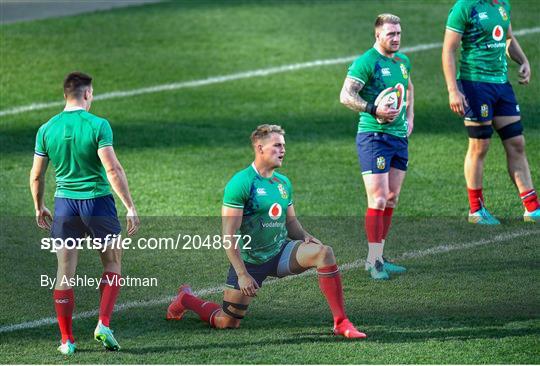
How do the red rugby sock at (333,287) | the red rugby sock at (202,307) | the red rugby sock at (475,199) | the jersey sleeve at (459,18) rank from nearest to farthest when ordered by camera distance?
the red rugby sock at (333,287)
the red rugby sock at (202,307)
the jersey sleeve at (459,18)
the red rugby sock at (475,199)

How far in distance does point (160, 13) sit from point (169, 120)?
5828 millimetres

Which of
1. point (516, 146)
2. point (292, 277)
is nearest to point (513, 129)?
point (516, 146)

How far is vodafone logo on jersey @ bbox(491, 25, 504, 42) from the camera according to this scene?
39.8ft

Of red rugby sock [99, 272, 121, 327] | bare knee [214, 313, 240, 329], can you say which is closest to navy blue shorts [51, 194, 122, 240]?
red rugby sock [99, 272, 121, 327]

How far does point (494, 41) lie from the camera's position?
1217 centimetres

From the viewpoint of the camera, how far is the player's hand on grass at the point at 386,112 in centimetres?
1055

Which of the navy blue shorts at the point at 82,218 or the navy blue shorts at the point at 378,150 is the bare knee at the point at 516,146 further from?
the navy blue shorts at the point at 82,218

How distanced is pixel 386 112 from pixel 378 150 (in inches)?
15.3

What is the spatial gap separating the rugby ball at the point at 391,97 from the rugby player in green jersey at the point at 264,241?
1638 millimetres

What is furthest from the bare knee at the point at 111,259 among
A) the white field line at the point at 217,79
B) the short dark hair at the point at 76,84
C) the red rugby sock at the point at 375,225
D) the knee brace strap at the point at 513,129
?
the white field line at the point at 217,79

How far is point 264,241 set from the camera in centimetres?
931

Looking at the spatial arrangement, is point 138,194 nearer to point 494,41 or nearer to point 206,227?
point 206,227

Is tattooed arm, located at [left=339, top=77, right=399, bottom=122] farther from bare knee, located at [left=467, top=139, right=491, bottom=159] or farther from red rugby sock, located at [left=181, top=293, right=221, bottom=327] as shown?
red rugby sock, located at [left=181, top=293, right=221, bottom=327]

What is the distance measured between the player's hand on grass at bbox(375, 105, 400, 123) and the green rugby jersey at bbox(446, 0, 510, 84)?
186 centimetres
